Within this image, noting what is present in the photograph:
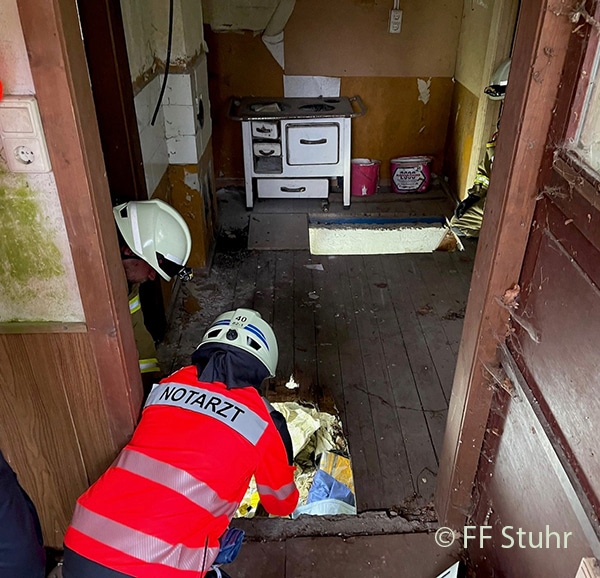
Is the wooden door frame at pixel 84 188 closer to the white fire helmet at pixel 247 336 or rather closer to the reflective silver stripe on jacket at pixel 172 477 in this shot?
the reflective silver stripe on jacket at pixel 172 477

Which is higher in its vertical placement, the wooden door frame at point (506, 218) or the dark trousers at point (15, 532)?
the wooden door frame at point (506, 218)

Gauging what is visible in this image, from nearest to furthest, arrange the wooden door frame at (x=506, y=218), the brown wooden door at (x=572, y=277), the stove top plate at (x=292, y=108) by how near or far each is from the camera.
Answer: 1. the brown wooden door at (x=572, y=277)
2. the wooden door frame at (x=506, y=218)
3. the stove top plate at (x=292, y=108)

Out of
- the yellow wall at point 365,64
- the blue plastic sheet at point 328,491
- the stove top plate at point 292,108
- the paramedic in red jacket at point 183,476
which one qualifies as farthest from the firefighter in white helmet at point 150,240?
the yellow wall at point 365,64

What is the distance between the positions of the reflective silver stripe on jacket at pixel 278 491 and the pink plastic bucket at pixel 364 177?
3.47 meters

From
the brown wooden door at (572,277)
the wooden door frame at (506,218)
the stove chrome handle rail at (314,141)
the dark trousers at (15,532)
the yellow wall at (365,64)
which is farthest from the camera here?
the yellow wall at (365,64)

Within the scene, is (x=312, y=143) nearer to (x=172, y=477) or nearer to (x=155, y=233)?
(x=155, y=233)

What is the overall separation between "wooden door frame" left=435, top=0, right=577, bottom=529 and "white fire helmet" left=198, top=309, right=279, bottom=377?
60 cm

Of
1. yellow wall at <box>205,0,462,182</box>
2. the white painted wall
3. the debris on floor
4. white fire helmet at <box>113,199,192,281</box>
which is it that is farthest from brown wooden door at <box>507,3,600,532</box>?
yellow wall at <box>205,0,462,182</box>

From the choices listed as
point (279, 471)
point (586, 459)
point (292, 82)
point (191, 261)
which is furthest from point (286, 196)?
point (586, 459)

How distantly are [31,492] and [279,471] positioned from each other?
0.77 meters

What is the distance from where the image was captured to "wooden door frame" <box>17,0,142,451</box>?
1.10m

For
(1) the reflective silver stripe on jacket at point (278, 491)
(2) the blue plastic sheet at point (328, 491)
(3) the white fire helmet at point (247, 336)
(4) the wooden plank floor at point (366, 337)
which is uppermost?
(3) the white fire helmet at point (247, 336)

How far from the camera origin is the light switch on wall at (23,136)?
1.15 metres

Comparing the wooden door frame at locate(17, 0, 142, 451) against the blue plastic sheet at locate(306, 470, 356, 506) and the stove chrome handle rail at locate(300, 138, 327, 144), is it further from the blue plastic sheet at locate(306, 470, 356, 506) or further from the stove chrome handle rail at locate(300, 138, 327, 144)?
the stove chrome handle rail at locate(300, 138, 327, 144)
